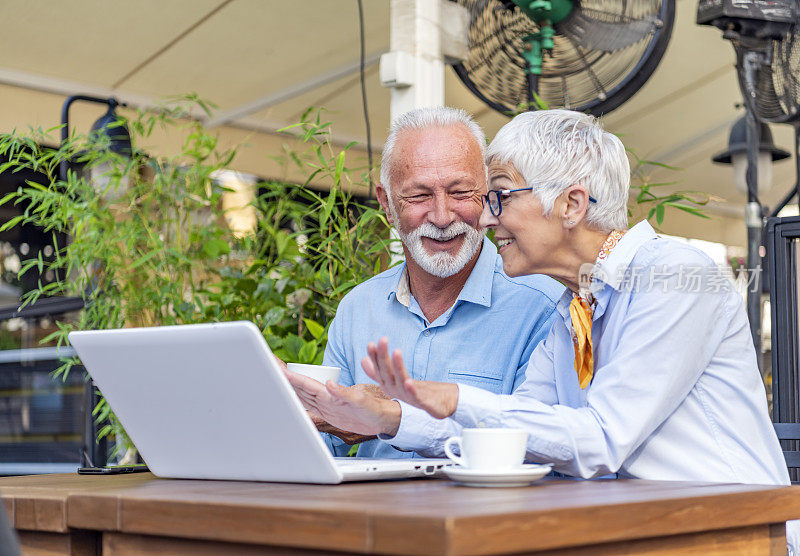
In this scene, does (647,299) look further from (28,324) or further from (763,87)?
(28,324)

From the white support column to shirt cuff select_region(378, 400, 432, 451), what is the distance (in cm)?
164

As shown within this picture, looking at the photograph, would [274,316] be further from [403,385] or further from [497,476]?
[497,476]

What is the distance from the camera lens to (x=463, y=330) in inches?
76.5

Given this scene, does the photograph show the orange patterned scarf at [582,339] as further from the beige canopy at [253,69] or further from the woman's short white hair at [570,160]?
the beige canopy at [253,69]

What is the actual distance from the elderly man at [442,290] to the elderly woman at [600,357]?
214 millimetres

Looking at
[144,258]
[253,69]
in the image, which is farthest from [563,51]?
[253,69]

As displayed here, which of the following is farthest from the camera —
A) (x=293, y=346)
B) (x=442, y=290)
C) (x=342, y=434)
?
(x=293, y=346)

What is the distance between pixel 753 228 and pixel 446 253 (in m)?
1.22

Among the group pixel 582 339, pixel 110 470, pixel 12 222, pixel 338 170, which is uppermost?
pixel 338 170

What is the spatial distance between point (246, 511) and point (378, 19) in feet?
12.4

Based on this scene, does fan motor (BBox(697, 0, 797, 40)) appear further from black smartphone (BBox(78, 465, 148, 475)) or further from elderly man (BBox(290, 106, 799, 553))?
black smartphone (BBox(78, 465, 148, 475))

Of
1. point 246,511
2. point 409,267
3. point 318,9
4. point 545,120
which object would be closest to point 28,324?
point 318,9

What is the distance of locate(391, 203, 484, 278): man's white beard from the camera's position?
2.01m

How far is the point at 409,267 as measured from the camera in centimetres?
210
